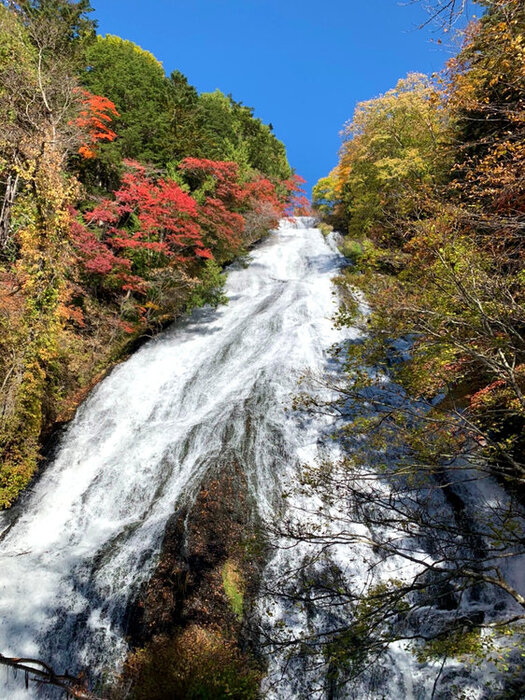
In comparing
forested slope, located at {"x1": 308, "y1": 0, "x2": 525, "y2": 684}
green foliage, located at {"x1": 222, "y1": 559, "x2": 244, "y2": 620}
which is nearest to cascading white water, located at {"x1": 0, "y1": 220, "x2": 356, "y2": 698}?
green foliage, located at {"x1": 222, "y1": 559, "x2": 244, "y2": 620}

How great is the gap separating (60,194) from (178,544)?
37.2 ft

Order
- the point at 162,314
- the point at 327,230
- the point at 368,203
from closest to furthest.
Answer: the point at 162,314 < the point at 368,203 < the point at 327,230

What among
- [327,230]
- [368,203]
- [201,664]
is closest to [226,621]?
[201,664]

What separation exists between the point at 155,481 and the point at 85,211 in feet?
47.2

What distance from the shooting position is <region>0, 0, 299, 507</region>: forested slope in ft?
39.8

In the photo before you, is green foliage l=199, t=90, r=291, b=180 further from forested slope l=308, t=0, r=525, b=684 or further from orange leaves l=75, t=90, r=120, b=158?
forested slope l=308, t=0, r=525, b=684

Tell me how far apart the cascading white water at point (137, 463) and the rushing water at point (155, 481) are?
3 centimetres

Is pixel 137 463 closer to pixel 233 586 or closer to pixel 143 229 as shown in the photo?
pixel 233 586

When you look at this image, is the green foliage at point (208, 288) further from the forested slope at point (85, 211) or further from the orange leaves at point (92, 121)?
the orange leaves at point (92, 121)

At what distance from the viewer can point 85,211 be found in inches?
739

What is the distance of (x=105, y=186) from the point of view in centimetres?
2180

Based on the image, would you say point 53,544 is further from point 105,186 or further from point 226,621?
point 105,186

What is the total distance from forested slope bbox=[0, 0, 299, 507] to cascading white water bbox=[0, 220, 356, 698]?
52.5 inches

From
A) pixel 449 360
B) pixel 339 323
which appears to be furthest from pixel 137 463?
pixel 449 360
